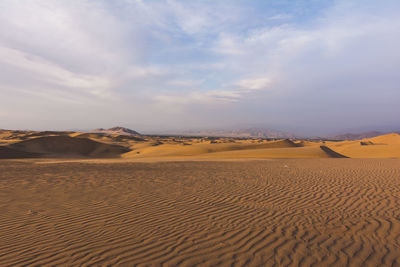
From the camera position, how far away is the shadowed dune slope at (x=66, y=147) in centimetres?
3073

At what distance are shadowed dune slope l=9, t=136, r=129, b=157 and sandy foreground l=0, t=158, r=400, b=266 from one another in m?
26.4

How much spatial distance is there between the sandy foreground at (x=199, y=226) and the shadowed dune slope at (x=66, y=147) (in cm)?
2640

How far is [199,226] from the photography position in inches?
185

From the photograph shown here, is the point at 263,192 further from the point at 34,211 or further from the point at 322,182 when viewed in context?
the point at 34,211

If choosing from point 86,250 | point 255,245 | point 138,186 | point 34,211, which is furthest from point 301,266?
point 138,186

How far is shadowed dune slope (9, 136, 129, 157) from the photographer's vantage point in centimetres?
3073

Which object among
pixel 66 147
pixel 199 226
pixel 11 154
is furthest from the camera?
pixel 66 147

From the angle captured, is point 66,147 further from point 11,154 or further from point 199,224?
point 199,224

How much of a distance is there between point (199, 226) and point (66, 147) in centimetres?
3521

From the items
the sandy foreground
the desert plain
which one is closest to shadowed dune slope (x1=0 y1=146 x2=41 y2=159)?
the desert plain

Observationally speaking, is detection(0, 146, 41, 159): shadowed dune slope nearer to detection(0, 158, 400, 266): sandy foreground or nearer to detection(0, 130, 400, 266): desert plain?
detection(0, 130, 400, 266): desert plain

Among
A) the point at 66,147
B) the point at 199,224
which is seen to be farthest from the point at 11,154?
the point at 199,224

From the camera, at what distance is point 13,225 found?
4637mm

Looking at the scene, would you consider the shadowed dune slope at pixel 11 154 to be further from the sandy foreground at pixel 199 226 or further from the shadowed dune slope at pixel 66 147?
the sandy foreground at pixel 199 226
